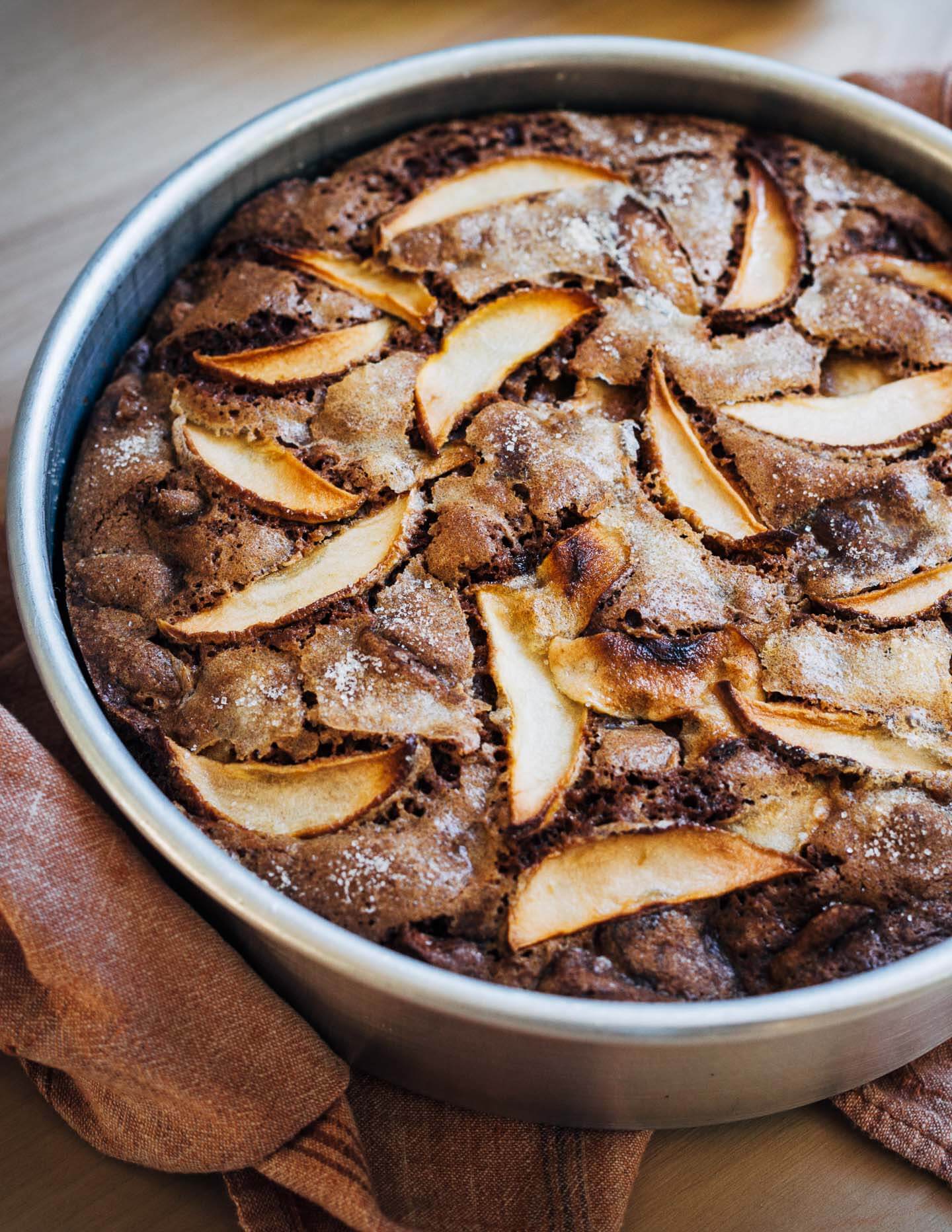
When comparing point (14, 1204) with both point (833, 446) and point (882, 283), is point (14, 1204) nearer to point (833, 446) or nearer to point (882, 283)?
point (833, 446)

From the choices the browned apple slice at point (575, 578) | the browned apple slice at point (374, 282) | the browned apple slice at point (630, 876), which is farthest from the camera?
the browned apple slice at point (374, 282)

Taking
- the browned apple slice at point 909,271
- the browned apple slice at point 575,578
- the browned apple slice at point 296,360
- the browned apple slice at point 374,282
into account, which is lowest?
the browned apple slice at point 575,578

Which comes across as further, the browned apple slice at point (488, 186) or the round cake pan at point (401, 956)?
the browned apple slice at point (488, 186)

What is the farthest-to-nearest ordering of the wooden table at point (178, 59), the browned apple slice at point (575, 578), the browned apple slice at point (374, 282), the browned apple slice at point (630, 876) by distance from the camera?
the wooden table at point (178, 59) < the browned apple slice at point (374, 282) < the browned apple slice at point (575, 578) < the browned apple slice at point (630, 876)

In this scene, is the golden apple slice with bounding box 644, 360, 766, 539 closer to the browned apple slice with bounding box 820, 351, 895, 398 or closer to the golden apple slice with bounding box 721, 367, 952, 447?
the golden apple slice with bounding box 721, 367, 952, 447

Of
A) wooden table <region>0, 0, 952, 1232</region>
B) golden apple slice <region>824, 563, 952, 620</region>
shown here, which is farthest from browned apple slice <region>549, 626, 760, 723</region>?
wooden table <region>0, 0, 952, 1232</region>

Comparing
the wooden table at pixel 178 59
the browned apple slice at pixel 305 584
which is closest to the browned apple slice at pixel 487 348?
the browned apple slice at pixel 305 584

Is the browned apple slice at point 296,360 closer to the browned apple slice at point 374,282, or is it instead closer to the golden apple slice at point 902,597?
the browned apple slice at point 374,282
